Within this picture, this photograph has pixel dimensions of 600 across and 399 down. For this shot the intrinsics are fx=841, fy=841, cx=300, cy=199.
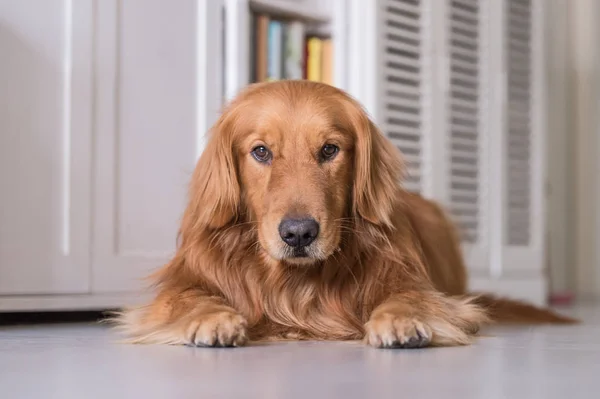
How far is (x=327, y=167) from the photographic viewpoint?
2.10 m

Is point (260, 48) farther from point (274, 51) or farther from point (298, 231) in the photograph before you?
point (298, 231)

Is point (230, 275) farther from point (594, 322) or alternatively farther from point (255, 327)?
point (594, 322)

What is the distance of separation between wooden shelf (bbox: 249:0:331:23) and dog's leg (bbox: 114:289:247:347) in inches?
63.8

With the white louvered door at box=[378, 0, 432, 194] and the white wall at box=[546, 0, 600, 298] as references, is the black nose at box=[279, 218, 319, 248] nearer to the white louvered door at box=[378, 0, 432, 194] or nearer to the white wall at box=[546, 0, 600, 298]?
the white louvered door at box=[378, 0, 432, 194]

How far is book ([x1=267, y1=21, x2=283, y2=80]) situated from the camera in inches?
137

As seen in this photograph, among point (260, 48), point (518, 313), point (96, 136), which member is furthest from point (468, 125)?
point (96, 136)

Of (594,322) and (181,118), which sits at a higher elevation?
(181,118)

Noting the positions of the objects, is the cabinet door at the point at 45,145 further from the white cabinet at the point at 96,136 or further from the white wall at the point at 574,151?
the white wall at the point at 574,151

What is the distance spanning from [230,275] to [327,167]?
381 millimetres

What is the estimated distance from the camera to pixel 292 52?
3.56 metres

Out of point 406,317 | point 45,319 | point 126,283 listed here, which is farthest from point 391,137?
point 406,317

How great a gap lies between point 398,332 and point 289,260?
1.02 ft

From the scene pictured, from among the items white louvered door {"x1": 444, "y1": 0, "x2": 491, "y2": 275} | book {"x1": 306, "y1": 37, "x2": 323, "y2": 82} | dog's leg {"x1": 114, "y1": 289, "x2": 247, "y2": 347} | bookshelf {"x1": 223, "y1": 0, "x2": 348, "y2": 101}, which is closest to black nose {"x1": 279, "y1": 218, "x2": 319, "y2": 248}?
dog's leg {"x1": 114, "y1": 289, "x2": 247, "y2": 347}

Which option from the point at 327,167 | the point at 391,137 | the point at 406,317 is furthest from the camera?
the point at 391,137
